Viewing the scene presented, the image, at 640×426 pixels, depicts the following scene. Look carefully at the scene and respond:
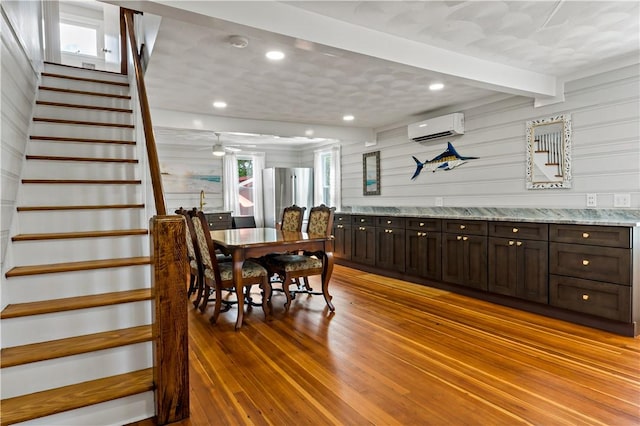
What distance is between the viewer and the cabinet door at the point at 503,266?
12.6 ft

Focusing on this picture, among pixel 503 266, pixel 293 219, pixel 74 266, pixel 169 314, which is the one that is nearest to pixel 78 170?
pixel 74 266

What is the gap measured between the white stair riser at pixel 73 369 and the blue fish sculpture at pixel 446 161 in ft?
14.0

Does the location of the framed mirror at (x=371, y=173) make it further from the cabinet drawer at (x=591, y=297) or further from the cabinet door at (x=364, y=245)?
the cabinet drawer at (x=591, y=297)

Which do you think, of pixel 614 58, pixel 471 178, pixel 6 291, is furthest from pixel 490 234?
pixel 6 291

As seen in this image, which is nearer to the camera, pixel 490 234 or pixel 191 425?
pixel 191 425

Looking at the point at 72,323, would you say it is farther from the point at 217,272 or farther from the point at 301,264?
the point at 301,264

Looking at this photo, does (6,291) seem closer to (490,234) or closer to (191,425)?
(191,425)

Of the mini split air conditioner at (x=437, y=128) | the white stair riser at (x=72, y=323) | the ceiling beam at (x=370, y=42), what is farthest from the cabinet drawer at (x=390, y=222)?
the white stair riser at (x=72, y=323)

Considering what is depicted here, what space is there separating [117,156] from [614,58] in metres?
4.45

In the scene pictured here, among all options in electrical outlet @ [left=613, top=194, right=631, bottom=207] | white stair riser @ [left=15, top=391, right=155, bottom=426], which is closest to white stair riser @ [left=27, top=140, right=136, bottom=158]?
white stair riser @ [left=15, top=391, right=155, bottom=426]

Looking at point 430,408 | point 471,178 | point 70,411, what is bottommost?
point 430,408

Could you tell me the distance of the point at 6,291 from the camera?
196cm

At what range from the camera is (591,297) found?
3256 millimetres

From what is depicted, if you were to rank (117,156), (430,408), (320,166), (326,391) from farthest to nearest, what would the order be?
1. (320,166)
2. (117,156)
3. (326,391)
4. (430,408)
